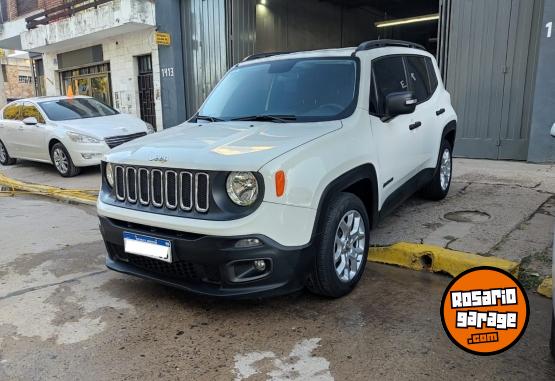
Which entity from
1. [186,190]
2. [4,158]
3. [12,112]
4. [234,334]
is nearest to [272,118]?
[186,190]

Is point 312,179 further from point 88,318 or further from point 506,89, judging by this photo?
point 506,89

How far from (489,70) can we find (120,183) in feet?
24.7

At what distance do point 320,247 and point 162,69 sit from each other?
12.1 metres

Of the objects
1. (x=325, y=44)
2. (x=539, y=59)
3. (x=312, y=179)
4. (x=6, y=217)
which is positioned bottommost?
(x=6, y=217)

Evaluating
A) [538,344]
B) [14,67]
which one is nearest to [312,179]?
[538,344]

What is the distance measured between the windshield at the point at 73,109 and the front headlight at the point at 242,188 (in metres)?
7.80

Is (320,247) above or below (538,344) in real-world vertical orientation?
above

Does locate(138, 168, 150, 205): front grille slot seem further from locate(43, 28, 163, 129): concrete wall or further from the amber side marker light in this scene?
locate(43, 28, 163, 129): concrete wall

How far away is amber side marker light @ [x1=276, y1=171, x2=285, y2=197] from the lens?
2.93m

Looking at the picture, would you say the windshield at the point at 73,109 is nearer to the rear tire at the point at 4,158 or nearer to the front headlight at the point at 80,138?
the front headlight at the point at 80,138

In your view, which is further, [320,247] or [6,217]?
[6,217]

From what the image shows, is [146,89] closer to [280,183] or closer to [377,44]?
[377,44]

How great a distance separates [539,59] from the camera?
7883 mm

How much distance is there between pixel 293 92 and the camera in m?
4.15
